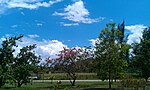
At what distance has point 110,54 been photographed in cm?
4159

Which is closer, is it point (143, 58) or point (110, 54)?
point (110, 54)

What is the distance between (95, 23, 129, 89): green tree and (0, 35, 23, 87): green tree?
23015 millimetres

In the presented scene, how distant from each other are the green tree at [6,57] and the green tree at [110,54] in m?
23.0

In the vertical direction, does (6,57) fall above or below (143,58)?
below

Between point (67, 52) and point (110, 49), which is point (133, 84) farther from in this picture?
point (67, 52)

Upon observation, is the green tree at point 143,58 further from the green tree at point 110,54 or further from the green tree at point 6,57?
the green tree at point 6,57

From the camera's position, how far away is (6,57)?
61.3ft

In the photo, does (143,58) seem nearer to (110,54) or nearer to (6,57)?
(110,54)

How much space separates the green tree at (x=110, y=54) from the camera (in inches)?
1610

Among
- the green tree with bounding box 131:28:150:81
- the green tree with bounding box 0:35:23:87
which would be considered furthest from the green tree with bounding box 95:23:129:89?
the green tree with bounding box 0:35:23:87

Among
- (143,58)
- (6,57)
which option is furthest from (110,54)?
(6,57)

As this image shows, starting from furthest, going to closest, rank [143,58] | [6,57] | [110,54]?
1. [143,58]
2. [110,54]
3. [6,57]

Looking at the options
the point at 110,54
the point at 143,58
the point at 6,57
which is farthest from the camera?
the point at 143,58

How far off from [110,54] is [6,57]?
24.2 metres
